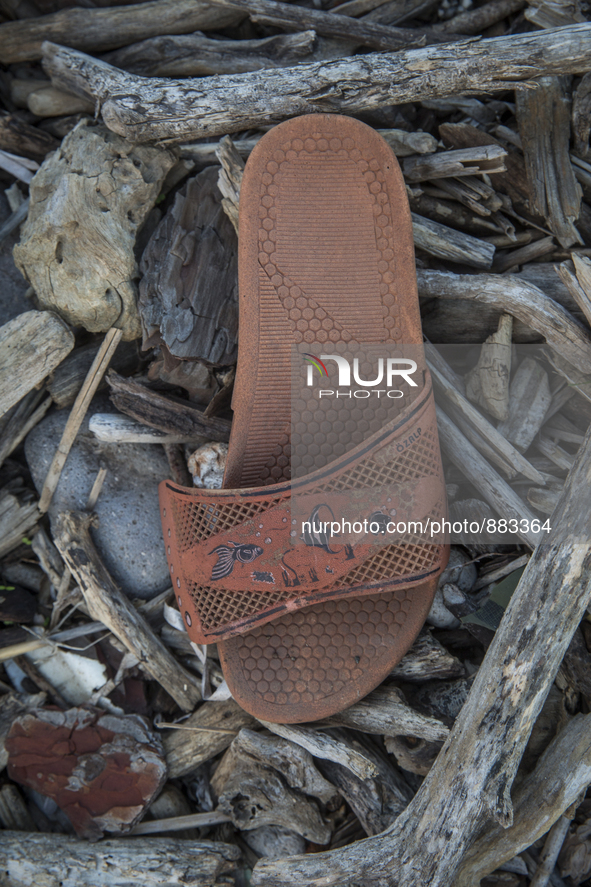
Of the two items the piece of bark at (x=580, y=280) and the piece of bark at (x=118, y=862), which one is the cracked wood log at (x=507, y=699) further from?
the piece of bark at (x=118, y=862)

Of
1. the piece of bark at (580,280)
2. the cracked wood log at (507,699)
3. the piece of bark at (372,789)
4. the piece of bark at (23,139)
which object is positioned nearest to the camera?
the cracked wood log at (507,699)

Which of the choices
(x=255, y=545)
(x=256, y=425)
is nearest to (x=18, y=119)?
(x=256, y=425)

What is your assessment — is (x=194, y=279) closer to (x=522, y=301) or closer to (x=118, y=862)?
(x=522, y=301)

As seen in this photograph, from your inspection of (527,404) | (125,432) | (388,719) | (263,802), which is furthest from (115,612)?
(527,404)

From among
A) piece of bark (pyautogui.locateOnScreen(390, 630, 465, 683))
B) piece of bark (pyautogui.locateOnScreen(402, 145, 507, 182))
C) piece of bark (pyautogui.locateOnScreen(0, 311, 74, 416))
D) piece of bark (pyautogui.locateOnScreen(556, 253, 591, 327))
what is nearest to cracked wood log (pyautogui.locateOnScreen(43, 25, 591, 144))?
piece of bark (pyautogui.locateOnScreen(402, 145, 507, 182))

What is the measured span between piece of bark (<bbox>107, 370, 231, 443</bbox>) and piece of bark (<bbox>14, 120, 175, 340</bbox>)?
1.00 ft

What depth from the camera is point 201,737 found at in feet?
8.73

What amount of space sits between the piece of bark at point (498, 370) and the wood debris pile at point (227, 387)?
1 centimetres

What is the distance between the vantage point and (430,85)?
2371mm

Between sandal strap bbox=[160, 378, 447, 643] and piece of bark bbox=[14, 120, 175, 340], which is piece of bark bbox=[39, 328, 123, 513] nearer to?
piece of bark bbox=[14, 120, 175, 340]

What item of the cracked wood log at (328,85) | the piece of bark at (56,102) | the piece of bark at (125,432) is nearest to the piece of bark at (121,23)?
the piece of bark at (56,102)

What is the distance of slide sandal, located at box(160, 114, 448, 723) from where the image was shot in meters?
2.38

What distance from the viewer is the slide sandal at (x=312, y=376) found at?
2.38 meters

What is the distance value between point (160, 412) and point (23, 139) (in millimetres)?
1582
